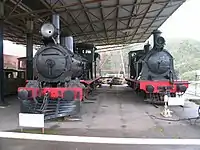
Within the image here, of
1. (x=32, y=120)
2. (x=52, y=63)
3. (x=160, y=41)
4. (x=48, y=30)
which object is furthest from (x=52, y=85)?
(x=160, y=41)

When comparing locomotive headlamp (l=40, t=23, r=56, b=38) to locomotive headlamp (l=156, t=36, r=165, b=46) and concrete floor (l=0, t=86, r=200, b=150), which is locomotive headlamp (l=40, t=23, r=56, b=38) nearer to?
concrete floor (l=0, t=86, r=200, b=150)

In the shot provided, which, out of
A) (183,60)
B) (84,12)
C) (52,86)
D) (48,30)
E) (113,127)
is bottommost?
(113,127)

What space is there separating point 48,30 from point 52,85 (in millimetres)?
1766

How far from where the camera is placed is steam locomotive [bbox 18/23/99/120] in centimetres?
696

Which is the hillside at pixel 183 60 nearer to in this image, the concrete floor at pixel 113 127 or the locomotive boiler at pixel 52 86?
the concrete floor at pixel 113 127

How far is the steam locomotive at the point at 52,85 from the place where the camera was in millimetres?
6961

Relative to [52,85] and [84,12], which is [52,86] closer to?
[52,85]

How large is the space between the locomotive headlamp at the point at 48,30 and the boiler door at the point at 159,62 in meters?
4.40

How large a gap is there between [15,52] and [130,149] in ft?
105

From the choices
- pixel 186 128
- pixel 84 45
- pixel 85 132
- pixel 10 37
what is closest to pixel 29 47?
pixel 84 45

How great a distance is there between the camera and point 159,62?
996 centimetres

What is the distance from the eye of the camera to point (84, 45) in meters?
13.6

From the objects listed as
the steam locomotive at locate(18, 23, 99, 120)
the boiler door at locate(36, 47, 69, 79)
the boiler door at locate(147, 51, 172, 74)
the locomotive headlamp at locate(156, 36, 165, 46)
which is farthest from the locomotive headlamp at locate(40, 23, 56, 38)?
the locomotive headlamp at locate(156, 36, 165, 46)

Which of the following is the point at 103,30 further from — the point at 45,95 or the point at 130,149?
the point at 130,149
